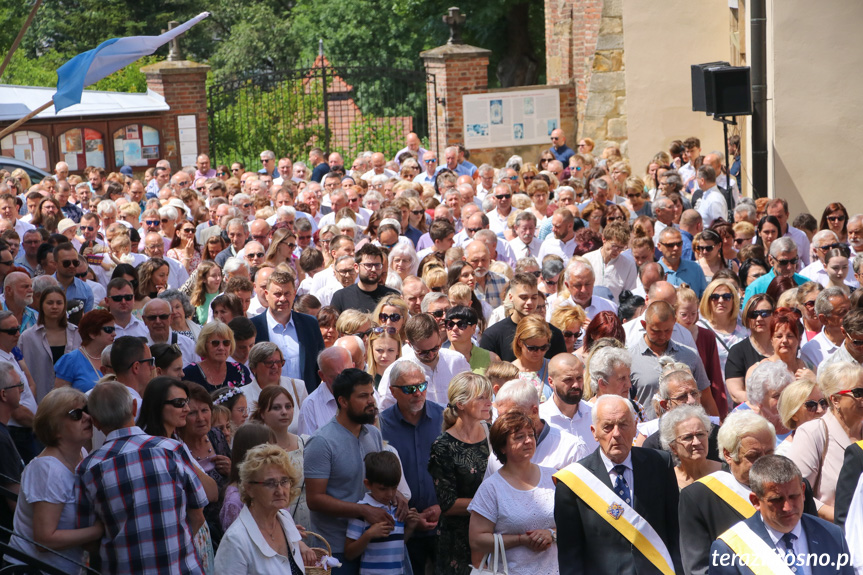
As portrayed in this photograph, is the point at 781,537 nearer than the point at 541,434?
Yes

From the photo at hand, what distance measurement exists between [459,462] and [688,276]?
463 cm

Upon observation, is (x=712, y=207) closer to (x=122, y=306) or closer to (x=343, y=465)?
(x=122, y=306)

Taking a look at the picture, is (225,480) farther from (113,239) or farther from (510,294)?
(113,239)

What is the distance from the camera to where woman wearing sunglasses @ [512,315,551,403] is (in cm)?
740

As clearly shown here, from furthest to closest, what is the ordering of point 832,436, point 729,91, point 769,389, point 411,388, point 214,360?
point 729,91 < point 214,360 < point 411,388 < point 769,389 < point 832,436

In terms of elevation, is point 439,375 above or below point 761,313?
below

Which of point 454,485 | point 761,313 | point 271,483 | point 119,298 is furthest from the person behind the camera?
point 119,298

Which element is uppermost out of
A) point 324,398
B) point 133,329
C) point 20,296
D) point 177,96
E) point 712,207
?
point 177,96

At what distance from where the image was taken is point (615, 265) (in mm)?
10477

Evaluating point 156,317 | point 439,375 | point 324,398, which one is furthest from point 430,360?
point 156,317

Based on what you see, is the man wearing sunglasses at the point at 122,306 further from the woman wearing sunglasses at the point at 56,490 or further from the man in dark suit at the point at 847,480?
the man in dark suit at the point at 847,480

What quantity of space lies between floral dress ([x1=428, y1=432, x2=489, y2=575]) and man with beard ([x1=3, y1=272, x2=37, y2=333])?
13.7 feet

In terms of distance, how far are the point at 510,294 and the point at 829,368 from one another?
3095 millimetres

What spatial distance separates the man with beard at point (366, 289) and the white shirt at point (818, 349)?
3.34 m
